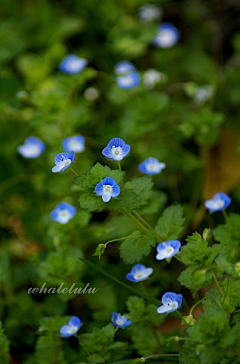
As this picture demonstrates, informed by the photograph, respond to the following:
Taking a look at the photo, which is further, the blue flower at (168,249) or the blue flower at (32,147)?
the blue flower at (32,147)

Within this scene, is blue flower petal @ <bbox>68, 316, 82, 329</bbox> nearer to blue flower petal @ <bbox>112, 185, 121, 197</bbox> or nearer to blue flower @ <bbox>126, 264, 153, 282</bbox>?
blue flower @ <bbox>126, 264, 153, 282</bbox>

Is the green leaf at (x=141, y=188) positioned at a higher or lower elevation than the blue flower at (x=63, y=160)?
lower

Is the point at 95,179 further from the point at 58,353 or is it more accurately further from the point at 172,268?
the point at 172,268

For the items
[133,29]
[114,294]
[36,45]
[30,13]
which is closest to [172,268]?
[114,294]

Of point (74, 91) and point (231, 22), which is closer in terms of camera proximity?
point (74, 91)

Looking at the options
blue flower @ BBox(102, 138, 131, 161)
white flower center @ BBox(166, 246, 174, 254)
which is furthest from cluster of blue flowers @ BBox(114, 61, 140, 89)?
white flower center @ BBox(166, 246, 174, 254)

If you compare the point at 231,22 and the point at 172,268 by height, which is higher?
the point at 231,22

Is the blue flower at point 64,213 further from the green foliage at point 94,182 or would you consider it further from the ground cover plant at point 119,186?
the green foliage at point 94,182

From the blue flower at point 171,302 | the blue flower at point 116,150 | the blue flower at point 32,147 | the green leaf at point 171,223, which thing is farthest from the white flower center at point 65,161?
the blue flower at point 32,147
